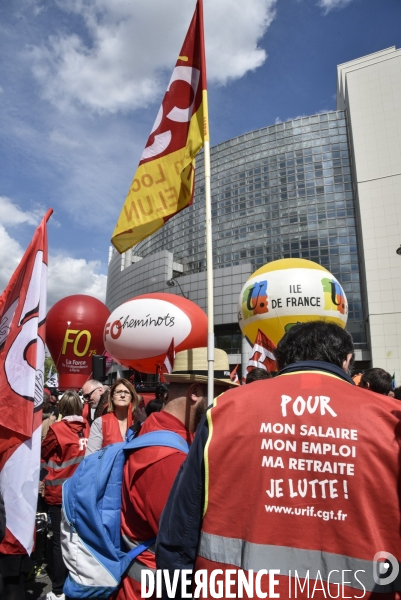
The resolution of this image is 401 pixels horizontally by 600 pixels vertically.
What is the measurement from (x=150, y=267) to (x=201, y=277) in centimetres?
953

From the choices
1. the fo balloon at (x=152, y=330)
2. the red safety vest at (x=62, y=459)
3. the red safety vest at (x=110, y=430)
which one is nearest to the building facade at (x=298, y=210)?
the fo balloon at (x=152, y=330)

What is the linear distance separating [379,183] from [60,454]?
41.5 meters

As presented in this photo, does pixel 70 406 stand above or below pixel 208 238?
below

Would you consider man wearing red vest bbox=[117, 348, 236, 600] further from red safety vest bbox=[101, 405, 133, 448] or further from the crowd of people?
red safety vest bbox=[101, 405, 133, 448]

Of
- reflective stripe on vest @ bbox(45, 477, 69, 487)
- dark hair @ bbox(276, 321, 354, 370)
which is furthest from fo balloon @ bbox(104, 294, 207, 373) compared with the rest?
dark hair @ bbox(276, 321, 354, 370)

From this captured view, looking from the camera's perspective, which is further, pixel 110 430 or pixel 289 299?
pixel 289 299

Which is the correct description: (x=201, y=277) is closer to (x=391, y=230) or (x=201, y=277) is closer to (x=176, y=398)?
(x=391, y=230)

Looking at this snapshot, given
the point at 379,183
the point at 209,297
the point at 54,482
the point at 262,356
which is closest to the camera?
the point at 209,297

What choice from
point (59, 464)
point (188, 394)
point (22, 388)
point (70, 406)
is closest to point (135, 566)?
point (188, 394)

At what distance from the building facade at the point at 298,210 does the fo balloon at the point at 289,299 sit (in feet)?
95.6

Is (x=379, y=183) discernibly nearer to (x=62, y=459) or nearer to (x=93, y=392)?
(x=93, y=392)

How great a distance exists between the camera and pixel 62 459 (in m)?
4.25

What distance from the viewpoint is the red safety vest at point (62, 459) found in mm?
4152

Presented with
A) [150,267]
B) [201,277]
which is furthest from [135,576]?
[150,267]
